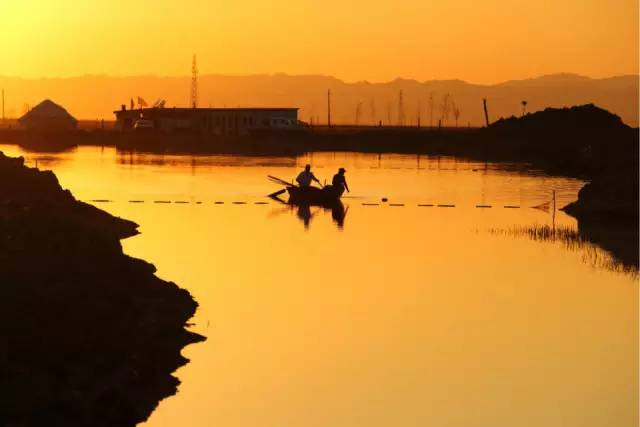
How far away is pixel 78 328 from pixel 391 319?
10501 millimetres

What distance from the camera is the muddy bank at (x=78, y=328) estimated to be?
55.2ft

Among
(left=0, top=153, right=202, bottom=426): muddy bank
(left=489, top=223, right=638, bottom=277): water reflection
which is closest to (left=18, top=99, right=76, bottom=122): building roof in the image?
(left=489, top=223, right=638, bottom=277): water reflection

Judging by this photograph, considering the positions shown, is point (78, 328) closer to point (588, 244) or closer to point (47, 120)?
point (588, 244)

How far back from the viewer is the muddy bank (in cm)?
1683

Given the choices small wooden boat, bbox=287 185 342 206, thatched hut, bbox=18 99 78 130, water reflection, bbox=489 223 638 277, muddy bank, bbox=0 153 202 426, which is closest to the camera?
muddy bank, bbox=0 153 202 426

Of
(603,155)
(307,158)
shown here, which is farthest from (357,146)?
(603,155)

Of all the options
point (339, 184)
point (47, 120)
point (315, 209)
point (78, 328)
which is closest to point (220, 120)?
point (47, 120)

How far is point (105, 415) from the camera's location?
17156 millimetres

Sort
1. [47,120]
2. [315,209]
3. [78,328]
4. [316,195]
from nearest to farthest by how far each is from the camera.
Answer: [78,328]
[315,209]
[316,195]
[47,120]

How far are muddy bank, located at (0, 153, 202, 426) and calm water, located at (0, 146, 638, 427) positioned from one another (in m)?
0.71

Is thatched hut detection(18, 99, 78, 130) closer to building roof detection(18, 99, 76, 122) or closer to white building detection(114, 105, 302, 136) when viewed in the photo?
building roof detection(18, 99, 76, 122)

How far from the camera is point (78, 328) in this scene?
1934 centimetres

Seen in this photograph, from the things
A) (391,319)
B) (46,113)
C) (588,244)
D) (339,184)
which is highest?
(46,113)

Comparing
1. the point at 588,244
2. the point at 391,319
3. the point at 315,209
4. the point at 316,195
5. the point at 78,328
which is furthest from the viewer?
the point at 316,195
